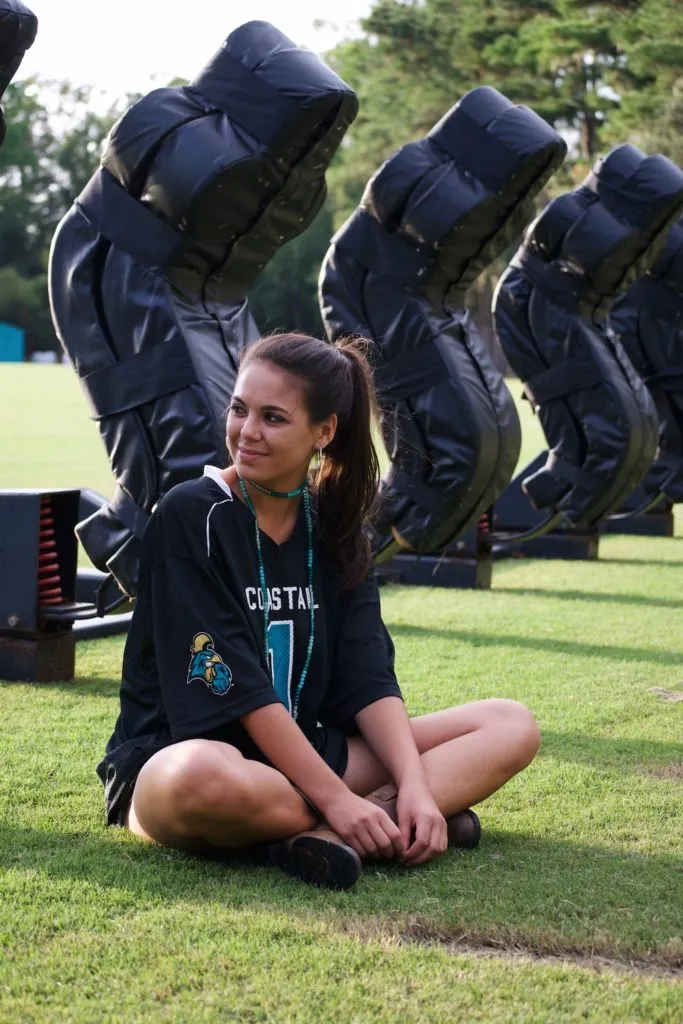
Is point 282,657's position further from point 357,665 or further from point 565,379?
point 565,379

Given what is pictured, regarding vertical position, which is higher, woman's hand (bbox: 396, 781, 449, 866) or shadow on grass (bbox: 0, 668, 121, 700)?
woman's hand (bbox: 396, 781, 449, 866)

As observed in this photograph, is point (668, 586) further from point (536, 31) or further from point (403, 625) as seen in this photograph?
point (536, 31)

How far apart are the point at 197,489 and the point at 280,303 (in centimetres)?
5153

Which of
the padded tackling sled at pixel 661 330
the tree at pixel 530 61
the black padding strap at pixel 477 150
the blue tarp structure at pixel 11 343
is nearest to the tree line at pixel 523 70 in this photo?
the tree at pixel 530 61

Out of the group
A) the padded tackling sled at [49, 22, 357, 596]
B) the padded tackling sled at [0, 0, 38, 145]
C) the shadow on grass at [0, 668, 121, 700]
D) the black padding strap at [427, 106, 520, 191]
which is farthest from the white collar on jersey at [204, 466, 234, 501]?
the black padding strap at [427, 106, 520, 191]

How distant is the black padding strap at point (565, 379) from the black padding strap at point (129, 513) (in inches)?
171

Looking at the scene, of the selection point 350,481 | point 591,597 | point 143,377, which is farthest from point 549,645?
point 350,481

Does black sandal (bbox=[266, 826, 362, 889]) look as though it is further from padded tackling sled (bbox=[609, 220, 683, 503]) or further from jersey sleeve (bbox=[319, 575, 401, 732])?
padded tackling sled (bbox=[609, 220, 683, 503])

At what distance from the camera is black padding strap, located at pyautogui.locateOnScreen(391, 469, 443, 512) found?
688 cm

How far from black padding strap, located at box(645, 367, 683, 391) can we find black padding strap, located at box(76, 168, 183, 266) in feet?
22.0

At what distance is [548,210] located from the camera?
9.29 meters

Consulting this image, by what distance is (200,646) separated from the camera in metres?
3.35

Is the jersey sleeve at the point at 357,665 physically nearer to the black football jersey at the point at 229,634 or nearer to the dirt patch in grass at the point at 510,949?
the black football jersey at the point at 229,634

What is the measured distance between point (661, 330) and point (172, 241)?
6.78 metres
